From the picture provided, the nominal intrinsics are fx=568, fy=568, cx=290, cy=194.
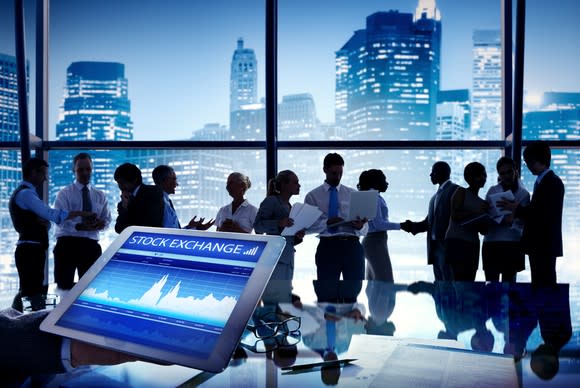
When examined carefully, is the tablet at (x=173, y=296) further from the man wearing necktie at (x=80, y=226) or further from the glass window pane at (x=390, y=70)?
the glass window pane at (x=390, y=70)

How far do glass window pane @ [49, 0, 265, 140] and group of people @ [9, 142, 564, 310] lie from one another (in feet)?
3.47

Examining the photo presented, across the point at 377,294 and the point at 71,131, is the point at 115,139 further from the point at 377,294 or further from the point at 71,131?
the point at 377,294

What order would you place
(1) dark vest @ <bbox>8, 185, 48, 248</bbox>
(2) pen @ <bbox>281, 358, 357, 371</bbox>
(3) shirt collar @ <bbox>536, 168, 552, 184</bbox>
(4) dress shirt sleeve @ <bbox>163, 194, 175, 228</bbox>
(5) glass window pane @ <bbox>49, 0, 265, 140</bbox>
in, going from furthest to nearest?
(5) glass window pane @ <bbox>49, 0, 265, 140</bbox>, (1) dark vest @ <bbox>8, 185, 48, 248</bbox>, (3) shirt collar @ <bbox>536, 168, 552, 184</bbox>, (4) dress shirt sleeve @ <bbox>163, 194, 175, 228</bbox>, (2) pen @ <bbox>281, 358, 357, 371</bbox>

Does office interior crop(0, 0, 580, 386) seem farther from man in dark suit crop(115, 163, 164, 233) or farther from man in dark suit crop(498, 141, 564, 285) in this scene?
man in dark suit crop(115, 163, 164, 233)

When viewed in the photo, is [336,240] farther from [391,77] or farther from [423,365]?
[423,365]

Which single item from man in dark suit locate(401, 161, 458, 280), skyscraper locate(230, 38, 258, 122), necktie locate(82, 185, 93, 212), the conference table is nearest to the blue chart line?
the conference table

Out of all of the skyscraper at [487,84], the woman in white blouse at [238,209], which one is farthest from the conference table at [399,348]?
the skyscraper at [487,84]

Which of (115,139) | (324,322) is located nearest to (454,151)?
(115,139)

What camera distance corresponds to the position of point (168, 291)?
1.01 meters

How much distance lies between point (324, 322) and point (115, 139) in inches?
167

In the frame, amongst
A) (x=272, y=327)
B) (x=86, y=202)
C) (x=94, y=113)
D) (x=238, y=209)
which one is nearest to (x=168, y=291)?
(x=272, y=327)

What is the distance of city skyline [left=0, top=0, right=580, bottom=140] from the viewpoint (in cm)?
515

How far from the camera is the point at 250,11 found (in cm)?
531

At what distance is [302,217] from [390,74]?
7.09 feet
